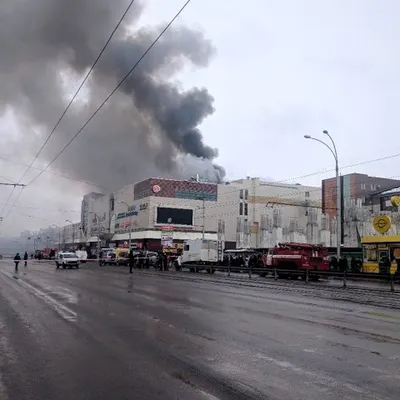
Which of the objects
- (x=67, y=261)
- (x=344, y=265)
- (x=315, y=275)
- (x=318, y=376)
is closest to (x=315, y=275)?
(x=315, y=275)

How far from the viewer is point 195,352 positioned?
7172 mm

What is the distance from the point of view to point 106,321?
400 inches

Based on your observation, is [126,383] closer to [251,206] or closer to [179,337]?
[179,337]

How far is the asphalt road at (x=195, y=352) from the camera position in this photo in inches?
211

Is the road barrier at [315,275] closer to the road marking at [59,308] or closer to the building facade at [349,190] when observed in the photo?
the road marking at [59,308]

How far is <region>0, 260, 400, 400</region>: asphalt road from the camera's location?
535cm

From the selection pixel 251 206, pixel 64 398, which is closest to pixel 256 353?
pixel 64 398

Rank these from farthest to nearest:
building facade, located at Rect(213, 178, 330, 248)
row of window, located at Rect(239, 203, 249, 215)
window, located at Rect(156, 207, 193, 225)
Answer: row of window, located at Rect(239, 203, 249, 215)
building facade, located at Rect(213, 178, 330, 248)
window, located at Rect(156, 207, 193, 225)

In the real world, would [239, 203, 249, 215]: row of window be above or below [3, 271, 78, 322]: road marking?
above

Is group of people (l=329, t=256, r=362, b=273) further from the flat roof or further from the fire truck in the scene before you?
the flat roof

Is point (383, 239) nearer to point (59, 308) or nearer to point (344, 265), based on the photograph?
point (344, 265)

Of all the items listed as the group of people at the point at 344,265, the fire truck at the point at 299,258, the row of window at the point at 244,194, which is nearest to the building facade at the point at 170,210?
the row of window at the point at 244,194

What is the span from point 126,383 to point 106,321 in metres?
4.78

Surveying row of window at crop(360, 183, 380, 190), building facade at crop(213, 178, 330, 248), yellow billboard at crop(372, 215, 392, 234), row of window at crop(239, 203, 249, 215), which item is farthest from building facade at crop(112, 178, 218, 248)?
yellow billboard at crop(372, 215, 392, 234)
